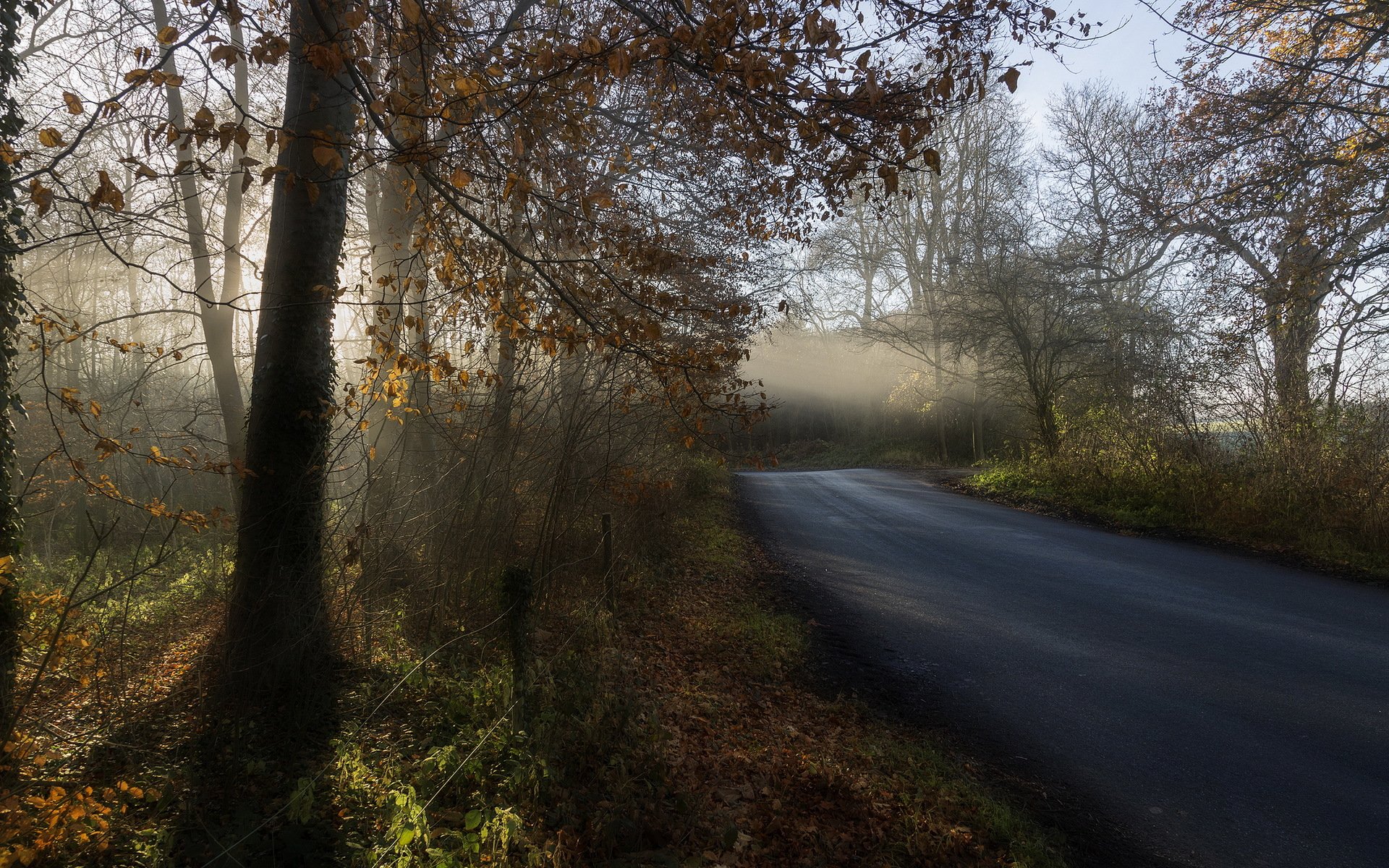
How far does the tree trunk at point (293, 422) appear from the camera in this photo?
4.65 m

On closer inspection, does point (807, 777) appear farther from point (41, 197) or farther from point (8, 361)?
point (8, 361)

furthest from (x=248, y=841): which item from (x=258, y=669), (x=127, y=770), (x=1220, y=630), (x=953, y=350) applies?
(x=953, y=350)

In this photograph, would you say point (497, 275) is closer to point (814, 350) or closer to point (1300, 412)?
point (1300, 412)

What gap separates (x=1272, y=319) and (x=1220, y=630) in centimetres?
755

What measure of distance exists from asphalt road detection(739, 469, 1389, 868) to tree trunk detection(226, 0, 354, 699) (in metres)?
4.43

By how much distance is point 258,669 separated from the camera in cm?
457

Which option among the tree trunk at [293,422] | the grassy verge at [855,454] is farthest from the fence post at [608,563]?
the grassy verge at [855,454]

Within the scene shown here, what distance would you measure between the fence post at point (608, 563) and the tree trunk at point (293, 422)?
2540 millimetres

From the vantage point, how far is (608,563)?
734 centimetres

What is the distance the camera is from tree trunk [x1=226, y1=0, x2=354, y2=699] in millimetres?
4648

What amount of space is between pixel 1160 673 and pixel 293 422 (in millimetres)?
6538

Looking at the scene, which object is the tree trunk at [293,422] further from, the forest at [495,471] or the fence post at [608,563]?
the fence post at [608,563]

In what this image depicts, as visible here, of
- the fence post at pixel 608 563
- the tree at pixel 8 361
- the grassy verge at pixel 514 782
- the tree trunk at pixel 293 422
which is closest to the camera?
the grassy verge at pixel 514 782

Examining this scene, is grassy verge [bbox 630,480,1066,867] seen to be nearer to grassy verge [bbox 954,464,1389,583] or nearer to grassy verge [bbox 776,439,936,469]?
grassy verge [bbox 954,464,1389,583]
